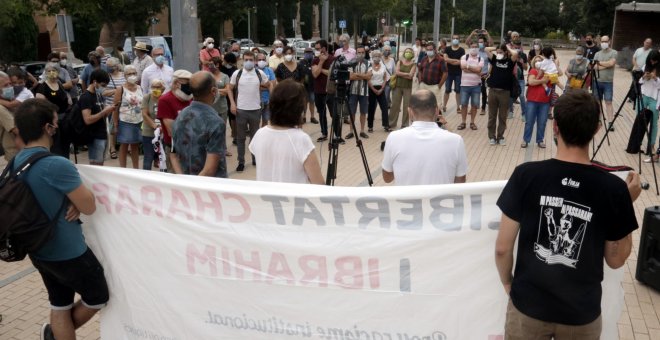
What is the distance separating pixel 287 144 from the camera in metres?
4.26

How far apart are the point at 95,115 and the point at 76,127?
0.26m

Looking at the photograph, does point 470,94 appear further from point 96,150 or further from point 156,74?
point 96,150

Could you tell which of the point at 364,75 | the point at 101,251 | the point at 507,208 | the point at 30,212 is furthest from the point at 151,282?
the point at 364,75

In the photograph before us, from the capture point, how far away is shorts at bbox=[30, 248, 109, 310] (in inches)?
144

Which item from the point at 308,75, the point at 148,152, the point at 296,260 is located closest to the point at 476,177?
the point at 148,152

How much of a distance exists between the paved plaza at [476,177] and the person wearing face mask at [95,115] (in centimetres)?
169

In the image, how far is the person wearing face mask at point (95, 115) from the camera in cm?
730

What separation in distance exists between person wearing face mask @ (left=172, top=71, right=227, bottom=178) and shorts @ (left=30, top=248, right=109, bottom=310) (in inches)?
47.4

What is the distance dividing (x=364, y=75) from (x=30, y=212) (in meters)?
9.26

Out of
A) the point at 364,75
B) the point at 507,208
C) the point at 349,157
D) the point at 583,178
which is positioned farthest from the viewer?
the point at 364,75

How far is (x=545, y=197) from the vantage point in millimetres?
2670

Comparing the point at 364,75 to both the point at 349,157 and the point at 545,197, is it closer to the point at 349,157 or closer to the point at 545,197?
the point at 349,157

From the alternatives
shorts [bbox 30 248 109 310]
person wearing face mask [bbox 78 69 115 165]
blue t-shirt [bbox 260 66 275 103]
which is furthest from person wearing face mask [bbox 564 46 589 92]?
shorts [bbox 30 248 109 310]

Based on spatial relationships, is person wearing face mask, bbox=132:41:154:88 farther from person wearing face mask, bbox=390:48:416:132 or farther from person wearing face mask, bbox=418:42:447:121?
person wearing face mask, bbox=418:42:447:121
